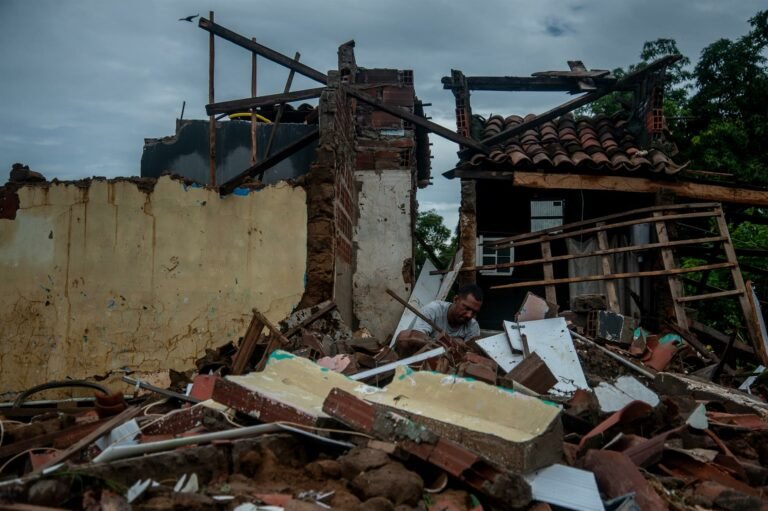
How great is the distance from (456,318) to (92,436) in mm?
4054

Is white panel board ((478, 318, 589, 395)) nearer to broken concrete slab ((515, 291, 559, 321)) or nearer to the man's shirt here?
broken concrete slab ((515, 291, 559, 321))

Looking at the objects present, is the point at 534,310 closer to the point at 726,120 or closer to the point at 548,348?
the point at 548,348

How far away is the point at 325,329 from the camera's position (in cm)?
721

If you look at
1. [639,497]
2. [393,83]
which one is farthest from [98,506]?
[393,83]

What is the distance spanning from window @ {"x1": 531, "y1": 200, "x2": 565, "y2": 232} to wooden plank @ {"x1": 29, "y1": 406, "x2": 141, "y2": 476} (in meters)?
8.57

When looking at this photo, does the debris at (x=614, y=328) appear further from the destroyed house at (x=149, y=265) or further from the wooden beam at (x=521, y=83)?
the wooden beam at (x=521, y=83)

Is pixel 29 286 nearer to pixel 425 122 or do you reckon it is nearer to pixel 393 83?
pixel 425 122

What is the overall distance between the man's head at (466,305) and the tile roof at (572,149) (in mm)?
3766

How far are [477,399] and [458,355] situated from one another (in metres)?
2.06

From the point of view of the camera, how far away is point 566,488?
10.6 feet

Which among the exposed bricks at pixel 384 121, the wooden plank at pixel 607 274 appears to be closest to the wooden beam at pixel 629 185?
the wooden plank at pixel 607 274

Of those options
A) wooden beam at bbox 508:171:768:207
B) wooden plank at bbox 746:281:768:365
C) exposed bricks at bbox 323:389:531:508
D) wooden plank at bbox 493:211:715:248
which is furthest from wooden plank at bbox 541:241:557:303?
exposed bricks at bbox 323:389:531:508

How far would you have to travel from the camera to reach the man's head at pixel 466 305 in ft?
21.7

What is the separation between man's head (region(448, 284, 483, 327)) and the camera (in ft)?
21.7
